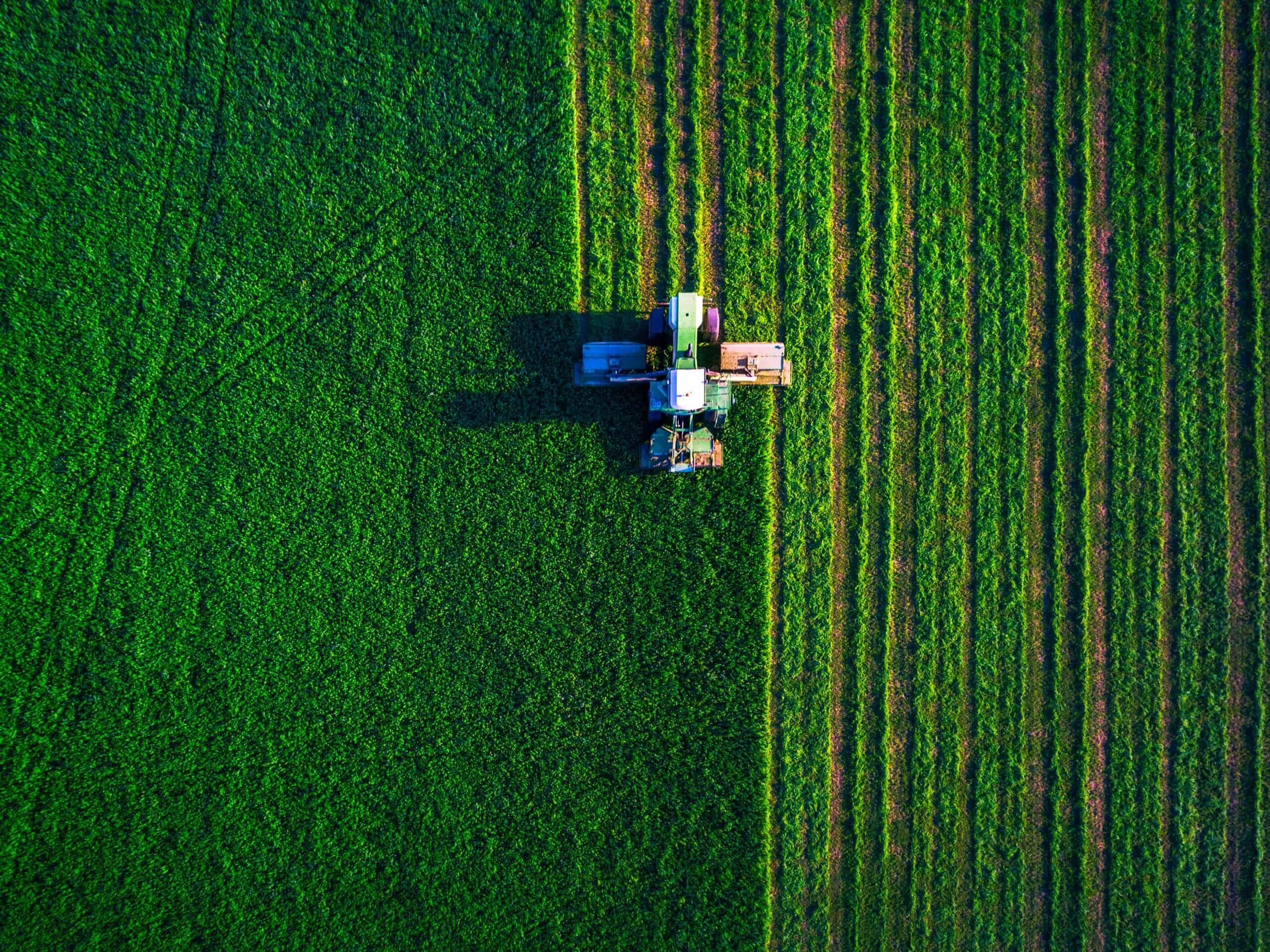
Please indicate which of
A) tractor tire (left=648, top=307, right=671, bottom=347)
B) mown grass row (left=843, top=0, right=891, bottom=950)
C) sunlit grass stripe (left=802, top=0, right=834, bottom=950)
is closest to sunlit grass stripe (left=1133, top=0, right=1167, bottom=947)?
mown grass row (left=843, top=0, right=891, bottom=950)

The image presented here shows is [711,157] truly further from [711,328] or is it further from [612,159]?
[711,328]

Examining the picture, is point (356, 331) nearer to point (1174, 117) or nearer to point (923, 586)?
point (923, 586)

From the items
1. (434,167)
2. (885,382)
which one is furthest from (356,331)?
(885,382)

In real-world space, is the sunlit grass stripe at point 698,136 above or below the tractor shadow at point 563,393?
above

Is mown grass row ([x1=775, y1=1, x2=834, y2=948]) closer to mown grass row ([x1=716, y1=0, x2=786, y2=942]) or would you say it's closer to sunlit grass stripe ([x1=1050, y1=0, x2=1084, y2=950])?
mown grass row ([x1=716, y1=0, x2=786, y2=942])

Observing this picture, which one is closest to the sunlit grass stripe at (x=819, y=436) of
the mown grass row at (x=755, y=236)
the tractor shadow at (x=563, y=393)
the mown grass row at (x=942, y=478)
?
the mown grass row at (x=755, y=236)

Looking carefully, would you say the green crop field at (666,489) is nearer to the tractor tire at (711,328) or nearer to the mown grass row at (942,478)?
the mown grass row at (942,478)
